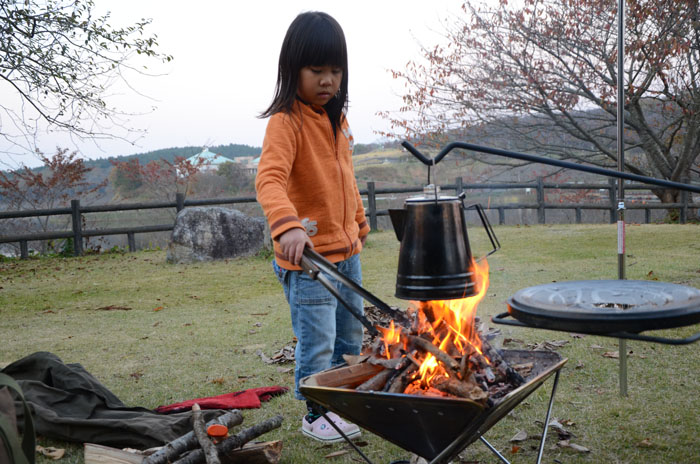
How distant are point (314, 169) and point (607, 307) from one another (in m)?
1.33

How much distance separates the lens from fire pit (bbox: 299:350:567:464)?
1.42 m

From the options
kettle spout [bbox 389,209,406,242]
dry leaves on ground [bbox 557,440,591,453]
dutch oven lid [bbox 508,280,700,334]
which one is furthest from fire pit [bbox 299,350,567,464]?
dry leaves on ground [bbox 557,440,591,453]

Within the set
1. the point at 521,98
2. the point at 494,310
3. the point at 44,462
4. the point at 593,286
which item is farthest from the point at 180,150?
the point at 593,286

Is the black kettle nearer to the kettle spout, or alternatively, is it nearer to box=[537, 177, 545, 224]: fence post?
the kettle spout

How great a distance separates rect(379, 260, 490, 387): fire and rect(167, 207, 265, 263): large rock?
7.99 m

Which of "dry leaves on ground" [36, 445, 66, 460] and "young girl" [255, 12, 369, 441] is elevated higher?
"young girl" [255, 12, 369, 441]

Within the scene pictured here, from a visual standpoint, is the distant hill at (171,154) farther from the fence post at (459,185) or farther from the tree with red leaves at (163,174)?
the fence post at (459,185)

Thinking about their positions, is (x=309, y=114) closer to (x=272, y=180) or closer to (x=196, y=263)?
(x=272, y=180)

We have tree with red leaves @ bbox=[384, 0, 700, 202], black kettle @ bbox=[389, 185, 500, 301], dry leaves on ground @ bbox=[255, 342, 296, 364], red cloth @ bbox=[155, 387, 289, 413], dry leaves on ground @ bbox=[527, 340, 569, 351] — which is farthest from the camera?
tree with red leaves @ bbox=[384, 0, 700, 202]

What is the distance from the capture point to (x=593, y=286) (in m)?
1.67

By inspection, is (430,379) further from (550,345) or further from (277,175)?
(550,345)

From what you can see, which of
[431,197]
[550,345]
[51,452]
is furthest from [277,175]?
[550,345]

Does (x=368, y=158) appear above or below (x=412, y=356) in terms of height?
above

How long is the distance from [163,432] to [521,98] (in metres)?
8.50
